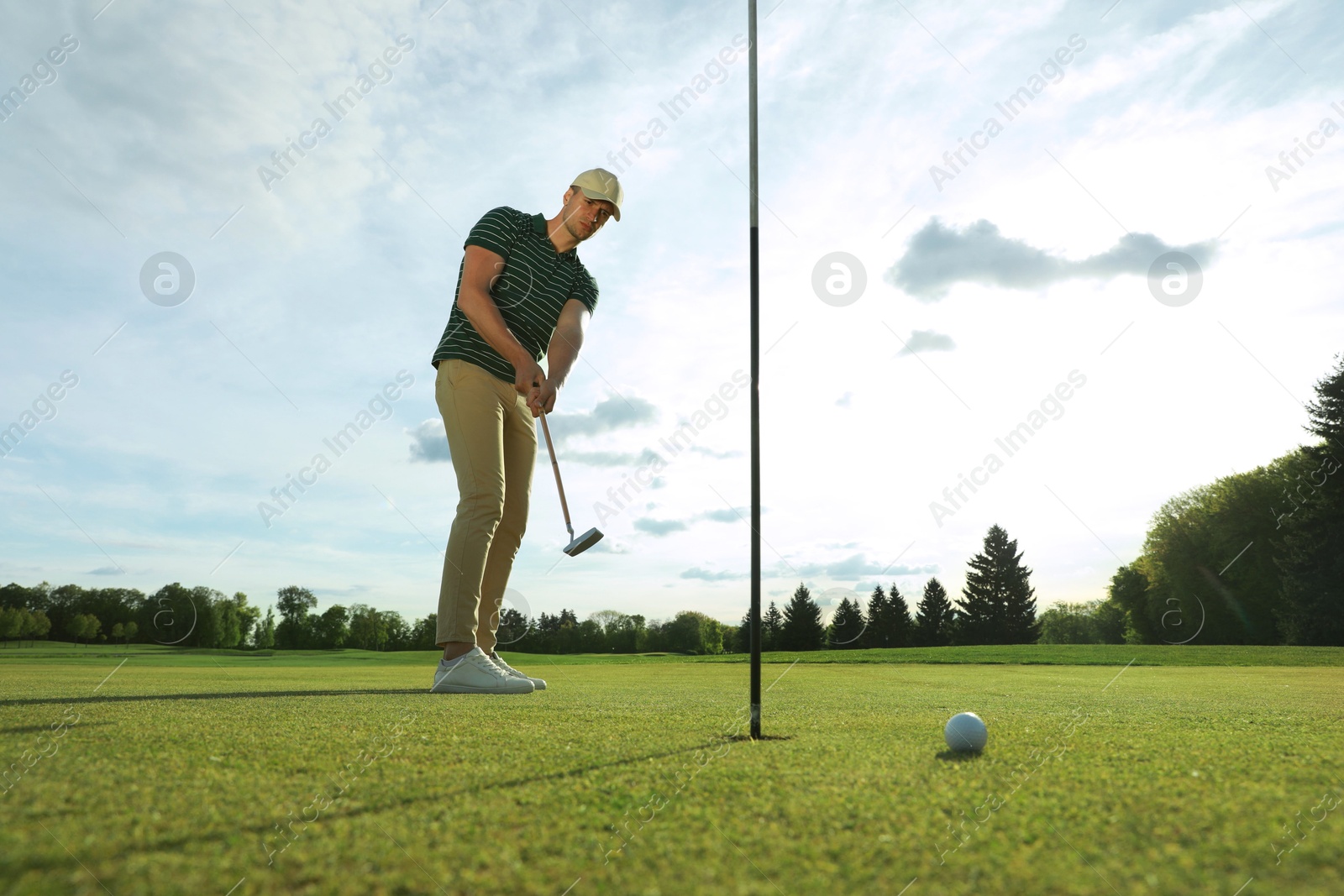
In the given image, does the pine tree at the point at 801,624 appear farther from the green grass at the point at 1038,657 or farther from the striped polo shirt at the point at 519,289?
the striped polo shirt at the point at 519,289

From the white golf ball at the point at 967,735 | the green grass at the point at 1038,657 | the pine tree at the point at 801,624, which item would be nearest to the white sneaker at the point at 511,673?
the white golf ball at the point at 967,735

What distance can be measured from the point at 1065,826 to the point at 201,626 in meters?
38.0

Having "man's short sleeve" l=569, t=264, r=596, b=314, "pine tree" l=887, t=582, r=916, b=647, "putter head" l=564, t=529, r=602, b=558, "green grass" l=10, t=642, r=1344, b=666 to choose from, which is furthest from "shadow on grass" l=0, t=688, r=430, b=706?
"pine tree" l=887, t=582, r=916, b=647

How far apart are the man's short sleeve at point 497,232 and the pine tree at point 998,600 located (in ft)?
174

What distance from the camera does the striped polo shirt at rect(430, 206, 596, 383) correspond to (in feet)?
13.7

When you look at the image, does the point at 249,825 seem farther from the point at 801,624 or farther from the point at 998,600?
the point at 998,600

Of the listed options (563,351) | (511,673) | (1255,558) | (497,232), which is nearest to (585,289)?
(563,351)

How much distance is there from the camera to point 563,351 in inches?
182

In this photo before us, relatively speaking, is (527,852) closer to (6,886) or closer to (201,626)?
(6,886)

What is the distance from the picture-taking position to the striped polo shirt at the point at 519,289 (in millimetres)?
4184

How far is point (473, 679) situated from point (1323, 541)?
3907cm

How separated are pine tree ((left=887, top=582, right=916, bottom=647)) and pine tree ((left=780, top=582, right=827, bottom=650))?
6.97 m

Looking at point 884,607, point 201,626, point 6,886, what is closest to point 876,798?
point 6,886

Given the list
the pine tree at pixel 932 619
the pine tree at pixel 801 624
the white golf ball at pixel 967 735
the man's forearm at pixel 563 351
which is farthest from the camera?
the pine tree at pixel 932 619
